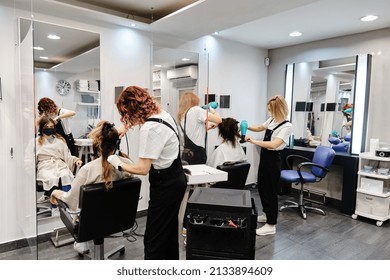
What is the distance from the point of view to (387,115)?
3.39 metres

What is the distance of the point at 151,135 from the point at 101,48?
171 centimetres

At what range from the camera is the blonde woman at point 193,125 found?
2.94m

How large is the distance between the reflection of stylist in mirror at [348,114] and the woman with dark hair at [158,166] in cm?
295

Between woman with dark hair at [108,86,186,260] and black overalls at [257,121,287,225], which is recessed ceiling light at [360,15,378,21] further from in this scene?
woman with dark hair at [108,86,186,260]

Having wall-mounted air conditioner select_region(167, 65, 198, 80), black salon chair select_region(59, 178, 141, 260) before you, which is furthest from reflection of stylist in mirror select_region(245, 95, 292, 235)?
black salon chair select_region(59, 178, 141, 260)

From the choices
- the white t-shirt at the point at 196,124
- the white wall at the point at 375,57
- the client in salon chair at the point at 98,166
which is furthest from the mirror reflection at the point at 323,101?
the client in salon chair at the point at 98,166

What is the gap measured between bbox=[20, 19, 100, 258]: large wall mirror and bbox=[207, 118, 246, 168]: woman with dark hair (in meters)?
1.33

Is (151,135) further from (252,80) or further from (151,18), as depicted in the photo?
(252,80)

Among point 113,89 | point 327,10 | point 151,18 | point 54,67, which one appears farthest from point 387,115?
point 54,67

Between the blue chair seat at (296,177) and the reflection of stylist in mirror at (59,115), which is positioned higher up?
the reflection of stylist in mirror at (59,115)

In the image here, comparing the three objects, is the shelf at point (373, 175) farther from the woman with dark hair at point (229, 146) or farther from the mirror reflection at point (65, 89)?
A: the mirror reflection at point (65, 89)

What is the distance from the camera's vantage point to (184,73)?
340 centimetres

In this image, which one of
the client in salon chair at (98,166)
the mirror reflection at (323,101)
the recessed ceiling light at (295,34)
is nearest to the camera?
the client in salon chair at (98,166)

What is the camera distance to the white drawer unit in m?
3.14
